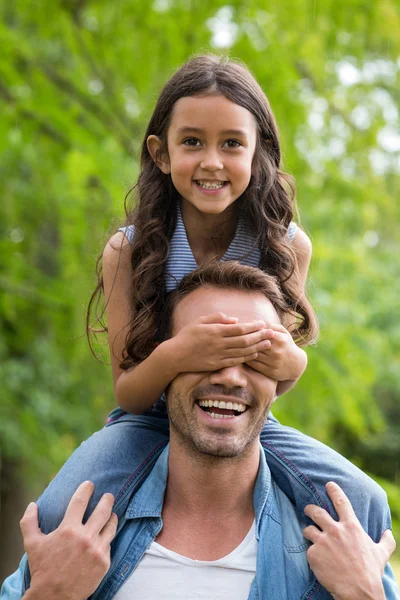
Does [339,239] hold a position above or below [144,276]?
above

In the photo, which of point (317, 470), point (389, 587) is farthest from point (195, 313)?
point (389, 587)

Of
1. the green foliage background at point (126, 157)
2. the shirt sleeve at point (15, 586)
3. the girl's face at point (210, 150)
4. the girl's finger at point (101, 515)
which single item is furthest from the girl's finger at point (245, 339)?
the green foliage background at point (126, 157)

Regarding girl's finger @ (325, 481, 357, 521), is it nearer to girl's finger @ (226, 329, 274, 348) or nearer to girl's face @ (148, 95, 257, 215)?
girl's finger @ (226, 329, 274, 348)

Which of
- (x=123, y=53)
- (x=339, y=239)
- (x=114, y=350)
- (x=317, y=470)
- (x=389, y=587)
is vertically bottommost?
(x=389, y=587)

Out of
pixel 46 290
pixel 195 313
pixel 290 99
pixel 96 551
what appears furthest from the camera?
pixel 46 290

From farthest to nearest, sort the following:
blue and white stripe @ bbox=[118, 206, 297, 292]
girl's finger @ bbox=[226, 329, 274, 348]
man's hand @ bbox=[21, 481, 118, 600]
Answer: blue and white stripe @ bbox=[118, 206, 297, 292], girl's finger @ bbox=[226, 329, 274, 348], man's hand @ bbox=[21, 481, 118, 600]

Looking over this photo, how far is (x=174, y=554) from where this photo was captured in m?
2.57

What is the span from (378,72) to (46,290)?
3730mm

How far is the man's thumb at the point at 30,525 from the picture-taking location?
250cm

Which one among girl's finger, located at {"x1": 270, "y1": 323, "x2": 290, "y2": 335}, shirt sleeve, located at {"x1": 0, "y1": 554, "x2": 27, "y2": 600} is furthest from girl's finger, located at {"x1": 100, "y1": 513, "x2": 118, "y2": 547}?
girl's finger, located at {"x1": 270, "y1": 323, "x2": 290, "y2": 335}

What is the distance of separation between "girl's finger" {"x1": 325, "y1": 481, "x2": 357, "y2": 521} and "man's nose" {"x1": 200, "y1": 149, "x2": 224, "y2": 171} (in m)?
1.03

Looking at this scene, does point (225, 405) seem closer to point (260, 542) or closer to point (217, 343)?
point (217, 343)

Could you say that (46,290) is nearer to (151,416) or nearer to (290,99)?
(290,99)

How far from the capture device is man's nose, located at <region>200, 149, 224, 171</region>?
2.69 m
